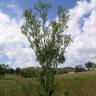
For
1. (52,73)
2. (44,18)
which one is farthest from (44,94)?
(44,18)

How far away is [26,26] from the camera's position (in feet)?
91.7

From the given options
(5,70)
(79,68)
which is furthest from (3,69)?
(79,68)

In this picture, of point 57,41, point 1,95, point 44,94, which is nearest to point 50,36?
point 57,41

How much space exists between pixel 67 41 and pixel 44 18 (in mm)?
2722

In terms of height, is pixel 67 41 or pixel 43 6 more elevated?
pixel 43 6

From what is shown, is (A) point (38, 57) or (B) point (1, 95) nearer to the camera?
(A) point (38, 57)

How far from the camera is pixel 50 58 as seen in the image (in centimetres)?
2642

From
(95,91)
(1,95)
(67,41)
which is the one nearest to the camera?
(67,41)

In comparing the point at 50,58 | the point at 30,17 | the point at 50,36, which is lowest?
the point at 50,58

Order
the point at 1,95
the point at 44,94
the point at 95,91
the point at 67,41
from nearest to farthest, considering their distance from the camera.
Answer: the point at 44,94
the point at 67,41
the point at 1,95
the point at 95,91

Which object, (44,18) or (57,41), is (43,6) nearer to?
(44,18)

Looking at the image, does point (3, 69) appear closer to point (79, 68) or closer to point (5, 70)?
point (5, 70)

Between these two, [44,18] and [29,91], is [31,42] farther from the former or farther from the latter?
[29,91]

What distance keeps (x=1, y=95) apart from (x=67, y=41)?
8.67 metres
